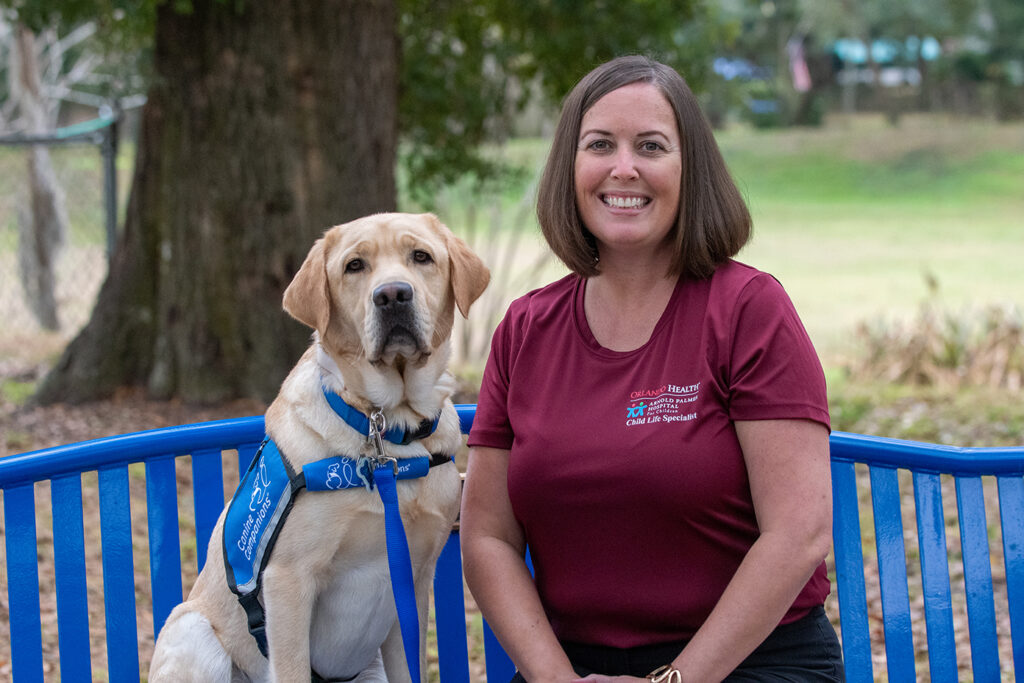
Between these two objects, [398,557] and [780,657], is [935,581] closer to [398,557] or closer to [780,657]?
[780,657]

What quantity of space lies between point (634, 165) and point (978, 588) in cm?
140

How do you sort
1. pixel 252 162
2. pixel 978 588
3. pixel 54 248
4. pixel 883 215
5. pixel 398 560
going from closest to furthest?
pixel 398 560
pixel 978 588
pixel 252 162
pixel 54 248
pixel 883 215

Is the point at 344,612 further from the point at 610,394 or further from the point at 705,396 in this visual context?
the point at 705,396

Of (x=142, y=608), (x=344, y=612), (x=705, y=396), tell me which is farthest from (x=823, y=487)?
(x=142, y=608)

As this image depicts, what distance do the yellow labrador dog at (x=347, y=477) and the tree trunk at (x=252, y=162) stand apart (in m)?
3.23

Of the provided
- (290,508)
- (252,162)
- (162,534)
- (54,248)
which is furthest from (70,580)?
A: (54,248)

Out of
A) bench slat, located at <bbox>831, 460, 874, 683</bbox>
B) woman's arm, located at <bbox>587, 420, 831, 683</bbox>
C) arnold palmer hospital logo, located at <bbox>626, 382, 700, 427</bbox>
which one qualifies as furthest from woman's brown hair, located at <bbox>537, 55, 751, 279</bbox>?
bench slat, located at <bbox>831, 460, 874, 683</bbox>

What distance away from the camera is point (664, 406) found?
219cm

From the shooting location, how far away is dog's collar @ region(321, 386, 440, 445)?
258 cm

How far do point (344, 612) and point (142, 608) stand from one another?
2.33m

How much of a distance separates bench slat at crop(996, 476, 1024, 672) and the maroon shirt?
62 cm

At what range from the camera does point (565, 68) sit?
7430 millimetres

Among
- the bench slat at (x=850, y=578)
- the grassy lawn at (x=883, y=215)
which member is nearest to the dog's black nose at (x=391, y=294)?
the bench slat at (x=850, y=578)

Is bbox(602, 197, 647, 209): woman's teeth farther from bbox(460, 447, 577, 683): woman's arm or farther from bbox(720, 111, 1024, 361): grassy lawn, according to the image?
bbox(720, 111, 1024, 361): grassy lawn
